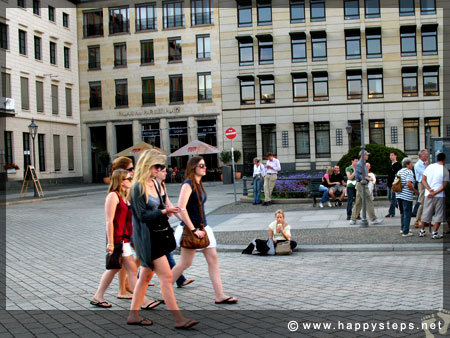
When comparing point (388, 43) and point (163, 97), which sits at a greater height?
point (388, 43)

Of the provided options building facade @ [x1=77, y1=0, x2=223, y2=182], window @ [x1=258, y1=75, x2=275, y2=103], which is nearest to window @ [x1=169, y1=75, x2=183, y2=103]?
building facade @ [x1=77, y1=0, x2=223, y2=182]

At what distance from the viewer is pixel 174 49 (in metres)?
45.5

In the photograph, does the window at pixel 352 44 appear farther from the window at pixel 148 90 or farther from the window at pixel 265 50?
the window at pixel 148 90

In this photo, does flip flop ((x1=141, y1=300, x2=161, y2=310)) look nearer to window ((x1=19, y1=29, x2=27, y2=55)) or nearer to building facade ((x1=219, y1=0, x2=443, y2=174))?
building facade ((x1=219, y1=0, x2=443, y2=174))

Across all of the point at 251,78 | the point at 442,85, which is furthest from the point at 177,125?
the point at 442,85

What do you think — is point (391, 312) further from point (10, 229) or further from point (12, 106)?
point (12, 106)

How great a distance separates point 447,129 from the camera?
40000 millimetres

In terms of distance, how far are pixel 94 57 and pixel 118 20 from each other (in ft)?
13.3

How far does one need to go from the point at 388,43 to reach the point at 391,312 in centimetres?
3888

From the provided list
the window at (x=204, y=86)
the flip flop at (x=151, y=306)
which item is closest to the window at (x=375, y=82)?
the window at (x=204, y=86)

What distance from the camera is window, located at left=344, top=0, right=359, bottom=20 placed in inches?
1636

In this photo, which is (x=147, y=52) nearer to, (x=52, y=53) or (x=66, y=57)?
(x=66, y=57)

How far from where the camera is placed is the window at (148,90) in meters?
45.8

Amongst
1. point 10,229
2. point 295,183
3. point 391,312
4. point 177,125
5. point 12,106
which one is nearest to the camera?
point 391,312
